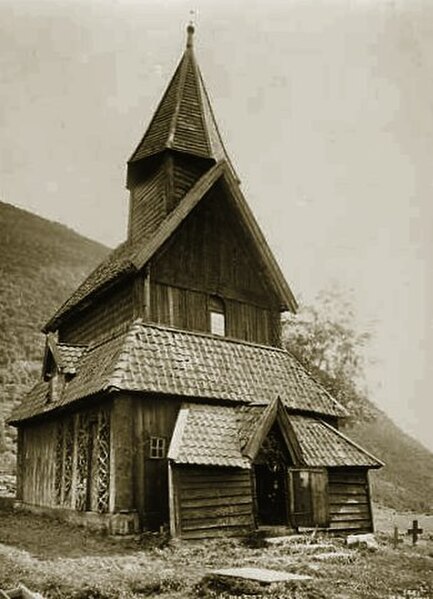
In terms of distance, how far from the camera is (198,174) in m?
21.5

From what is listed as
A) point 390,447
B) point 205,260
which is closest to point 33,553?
point 205,260

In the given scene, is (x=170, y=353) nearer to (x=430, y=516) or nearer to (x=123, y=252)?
(x=123, y=252)

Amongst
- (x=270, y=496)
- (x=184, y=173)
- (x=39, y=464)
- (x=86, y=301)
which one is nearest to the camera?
(x=270, y=496)

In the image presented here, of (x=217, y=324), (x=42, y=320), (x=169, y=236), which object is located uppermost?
(x=42, y=320)

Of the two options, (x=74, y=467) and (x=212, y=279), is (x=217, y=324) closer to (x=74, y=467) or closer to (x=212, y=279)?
(x=212, y=279)

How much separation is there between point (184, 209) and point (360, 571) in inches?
446

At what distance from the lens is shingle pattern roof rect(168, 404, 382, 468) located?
15555 millimetres

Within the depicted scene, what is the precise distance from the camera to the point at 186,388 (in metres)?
17.0

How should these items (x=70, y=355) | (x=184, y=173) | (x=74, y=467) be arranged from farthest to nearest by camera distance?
(x=184, y=173) → (x=70, y=355) → (x=74, y=467)

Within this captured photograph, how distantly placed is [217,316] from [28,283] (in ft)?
124

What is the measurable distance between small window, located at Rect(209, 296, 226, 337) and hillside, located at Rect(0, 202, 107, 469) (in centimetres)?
1857

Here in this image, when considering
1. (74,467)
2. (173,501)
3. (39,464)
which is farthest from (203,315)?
(39,464)

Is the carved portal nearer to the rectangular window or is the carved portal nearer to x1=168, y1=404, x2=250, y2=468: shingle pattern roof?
x1=168, y1=404, x2=250, y2=468: shingle pattern roof

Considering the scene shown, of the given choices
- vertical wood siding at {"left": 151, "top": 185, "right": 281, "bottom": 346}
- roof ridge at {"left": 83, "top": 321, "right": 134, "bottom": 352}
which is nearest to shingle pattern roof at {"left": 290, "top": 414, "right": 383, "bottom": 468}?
vertical wood siding at {"left": 151, "top": 185, "right": 281, "bottom": 346}
